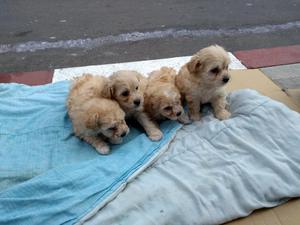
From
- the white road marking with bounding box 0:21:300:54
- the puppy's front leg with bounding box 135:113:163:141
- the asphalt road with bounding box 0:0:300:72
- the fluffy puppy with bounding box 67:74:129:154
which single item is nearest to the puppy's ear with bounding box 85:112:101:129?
the fluffy puppy with bounding box 67:74:129:154

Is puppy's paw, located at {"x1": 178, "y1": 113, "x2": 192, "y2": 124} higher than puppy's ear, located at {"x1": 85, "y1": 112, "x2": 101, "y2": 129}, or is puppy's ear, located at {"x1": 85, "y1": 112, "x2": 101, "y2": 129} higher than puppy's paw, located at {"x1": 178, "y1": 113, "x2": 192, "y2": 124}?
puppy's ear, located at {"x1": 85, "y1": 112, "x2": 101, "y2": 129}

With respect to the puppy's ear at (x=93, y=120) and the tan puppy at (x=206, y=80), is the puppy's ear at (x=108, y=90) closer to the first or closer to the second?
the puppy's ear at (x=93, y=120)

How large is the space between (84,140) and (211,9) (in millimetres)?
3572

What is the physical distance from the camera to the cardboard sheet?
1961mm

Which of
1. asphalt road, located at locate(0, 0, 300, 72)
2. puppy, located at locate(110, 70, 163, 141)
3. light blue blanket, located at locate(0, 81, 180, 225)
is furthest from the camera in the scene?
asphalt road, located at locate(0, 0, 300, 72)

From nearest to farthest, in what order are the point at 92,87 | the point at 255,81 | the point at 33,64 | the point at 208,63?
1. the point at 208,63
2. the point at 92,87
3. the point at 255,81
4. the point at 33,64

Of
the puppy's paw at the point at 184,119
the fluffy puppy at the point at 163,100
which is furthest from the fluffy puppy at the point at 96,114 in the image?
the puppy's paw at the point at 184,119

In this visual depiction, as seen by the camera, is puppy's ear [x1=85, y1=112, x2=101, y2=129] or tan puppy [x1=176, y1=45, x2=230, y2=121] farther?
tan puppy [x1=176, y1=45, x2=230, y2=121]

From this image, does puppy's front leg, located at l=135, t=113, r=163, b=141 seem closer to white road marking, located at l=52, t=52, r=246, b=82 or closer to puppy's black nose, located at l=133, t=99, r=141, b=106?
puppy's black nose, located at l=133, t=99, r=141, b=106

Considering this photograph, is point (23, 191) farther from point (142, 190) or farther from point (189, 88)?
point (189, 88)

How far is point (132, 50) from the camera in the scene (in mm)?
4215

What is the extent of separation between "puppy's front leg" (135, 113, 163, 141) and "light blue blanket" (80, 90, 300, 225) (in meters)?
0.12

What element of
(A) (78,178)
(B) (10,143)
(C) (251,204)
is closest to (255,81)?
(C) (251,204)

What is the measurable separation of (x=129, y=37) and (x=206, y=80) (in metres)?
2.44
